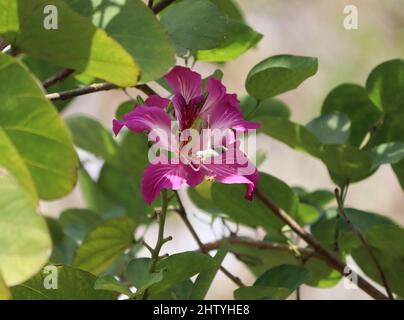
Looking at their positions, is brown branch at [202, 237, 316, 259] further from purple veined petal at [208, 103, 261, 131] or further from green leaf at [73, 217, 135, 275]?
purple veined petal at [208, 103, 261, 131]

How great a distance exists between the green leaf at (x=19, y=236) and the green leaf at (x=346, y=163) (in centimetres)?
35

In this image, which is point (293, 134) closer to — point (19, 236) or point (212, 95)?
point (212, 95)

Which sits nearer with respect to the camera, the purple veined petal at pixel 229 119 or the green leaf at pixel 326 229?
the purple veined petal at pixel 229 119

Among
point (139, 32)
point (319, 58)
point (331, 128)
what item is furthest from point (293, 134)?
point (319, 58)

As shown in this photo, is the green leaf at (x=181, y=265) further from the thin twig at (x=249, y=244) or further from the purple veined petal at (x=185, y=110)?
the thin twig at (x=249, y=244)

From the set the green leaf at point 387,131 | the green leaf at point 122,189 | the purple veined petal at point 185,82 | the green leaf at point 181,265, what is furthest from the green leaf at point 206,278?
the green leaf at point 122,189

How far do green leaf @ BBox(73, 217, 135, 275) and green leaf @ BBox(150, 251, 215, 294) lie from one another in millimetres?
153

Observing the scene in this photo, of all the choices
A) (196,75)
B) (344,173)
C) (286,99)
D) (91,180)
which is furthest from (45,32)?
(286,99)

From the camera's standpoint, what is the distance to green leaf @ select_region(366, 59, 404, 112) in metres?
0.79

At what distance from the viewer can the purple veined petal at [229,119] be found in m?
0.61

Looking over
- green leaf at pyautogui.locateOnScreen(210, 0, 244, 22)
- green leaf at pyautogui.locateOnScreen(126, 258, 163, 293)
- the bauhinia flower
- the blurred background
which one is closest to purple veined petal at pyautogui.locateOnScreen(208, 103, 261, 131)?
the bauhinia flower

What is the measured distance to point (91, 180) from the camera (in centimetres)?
107

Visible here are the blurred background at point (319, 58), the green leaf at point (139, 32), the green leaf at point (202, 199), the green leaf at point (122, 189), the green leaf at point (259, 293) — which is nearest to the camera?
the green leaf at point (139, 32)
